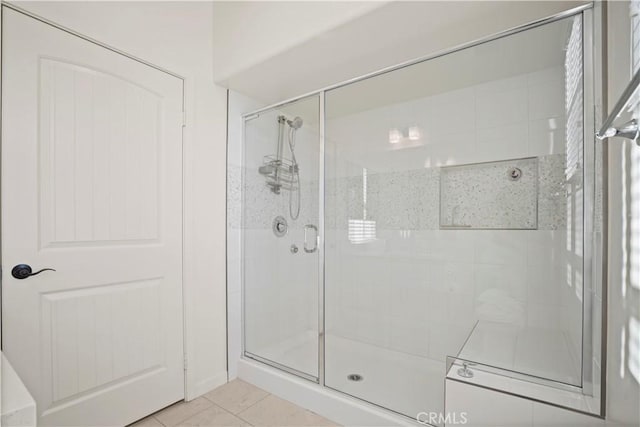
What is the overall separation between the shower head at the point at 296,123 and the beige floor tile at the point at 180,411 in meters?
1.97

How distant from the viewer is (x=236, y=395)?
2.25 metres

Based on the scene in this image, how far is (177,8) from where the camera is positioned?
2143 millimetres

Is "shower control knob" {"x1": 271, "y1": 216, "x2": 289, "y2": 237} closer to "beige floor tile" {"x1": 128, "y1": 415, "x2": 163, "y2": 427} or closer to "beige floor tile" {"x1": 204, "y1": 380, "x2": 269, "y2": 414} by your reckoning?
"beige floor tile" {"x1": 204, "y1": 380, "x2": 269, "y2": 414}

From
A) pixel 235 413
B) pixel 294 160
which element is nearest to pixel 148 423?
pixel 235 413

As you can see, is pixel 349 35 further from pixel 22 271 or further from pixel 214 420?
pixel 214 420

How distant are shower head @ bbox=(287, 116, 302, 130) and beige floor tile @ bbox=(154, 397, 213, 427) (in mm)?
1971

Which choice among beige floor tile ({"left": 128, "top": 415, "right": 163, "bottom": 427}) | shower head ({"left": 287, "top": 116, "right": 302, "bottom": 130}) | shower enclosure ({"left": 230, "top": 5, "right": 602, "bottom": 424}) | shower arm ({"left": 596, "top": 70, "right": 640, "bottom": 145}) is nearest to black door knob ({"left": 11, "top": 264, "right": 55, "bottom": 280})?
beige floor tile ({"left": 128, "top": 415, "right": 163, "bottom": 427})

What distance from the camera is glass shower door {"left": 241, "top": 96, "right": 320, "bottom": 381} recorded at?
2.32 meters

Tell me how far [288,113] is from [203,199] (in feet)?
2.88

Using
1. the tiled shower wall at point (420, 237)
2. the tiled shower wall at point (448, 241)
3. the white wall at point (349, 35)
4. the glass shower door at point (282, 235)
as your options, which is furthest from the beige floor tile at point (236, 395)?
the white wall at point (349, 35)

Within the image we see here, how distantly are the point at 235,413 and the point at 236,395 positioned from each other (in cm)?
22

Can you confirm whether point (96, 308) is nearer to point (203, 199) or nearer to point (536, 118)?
point (203, 199)

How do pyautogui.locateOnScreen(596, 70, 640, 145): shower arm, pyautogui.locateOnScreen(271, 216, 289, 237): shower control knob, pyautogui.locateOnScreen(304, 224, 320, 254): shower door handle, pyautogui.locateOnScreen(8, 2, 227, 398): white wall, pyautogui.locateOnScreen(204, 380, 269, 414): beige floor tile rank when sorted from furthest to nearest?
pyautogui.locateOnScreen(271, 216, 289, 237): shower control knob, pyautogui.locateOnScreen(304, 224, 320, 254): shower door handle, pyautogui.locateOnScreen(204, 380, 269, 414): beige floor tile, pyautogui.locateOnScreen(8, 2, 227, 398): white wall, pyautogui.locateOnScreen(596, 70, 640, 145): shower arm

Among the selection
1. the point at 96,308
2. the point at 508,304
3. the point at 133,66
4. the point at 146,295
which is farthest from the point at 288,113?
the point at 508,304
